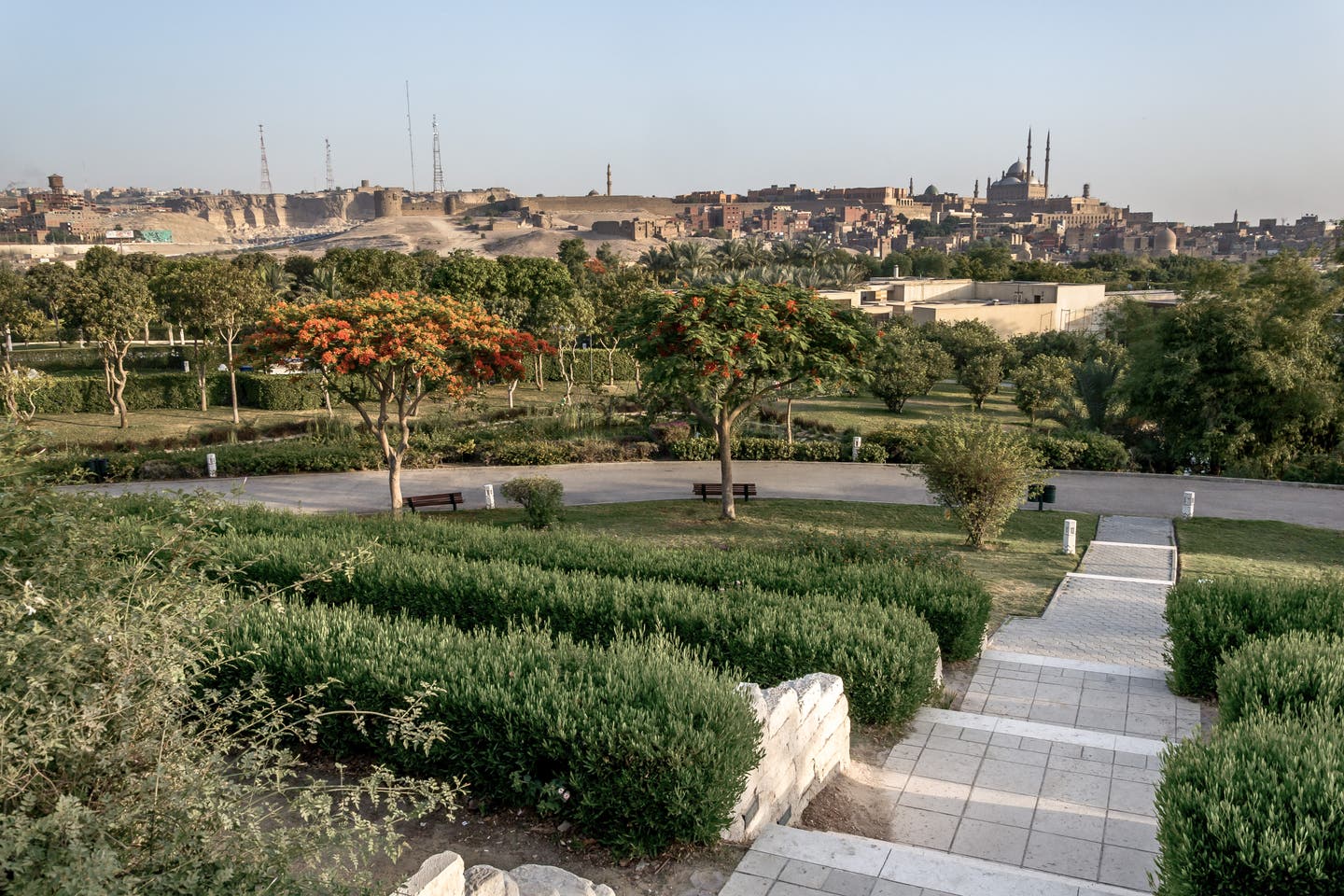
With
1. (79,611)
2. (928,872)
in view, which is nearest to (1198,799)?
(928,872)

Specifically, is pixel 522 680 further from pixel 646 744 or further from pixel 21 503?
pixel 21 503

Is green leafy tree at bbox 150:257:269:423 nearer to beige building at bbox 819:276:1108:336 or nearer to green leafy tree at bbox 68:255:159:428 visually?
green leafy tree at bbox 68:255:159:428

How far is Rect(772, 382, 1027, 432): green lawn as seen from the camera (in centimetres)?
3180

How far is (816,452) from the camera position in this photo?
24.7 m

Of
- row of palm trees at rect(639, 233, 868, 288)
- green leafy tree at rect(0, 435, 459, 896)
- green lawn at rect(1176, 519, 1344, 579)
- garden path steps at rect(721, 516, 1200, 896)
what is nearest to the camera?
green leafy tree at rect(0, 435, 459, 896)

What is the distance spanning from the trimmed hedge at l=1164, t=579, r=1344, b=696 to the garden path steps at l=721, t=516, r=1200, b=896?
13.2 inches

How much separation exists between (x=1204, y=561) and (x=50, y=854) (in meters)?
15.9

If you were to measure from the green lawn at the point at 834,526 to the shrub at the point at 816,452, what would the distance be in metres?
4.83

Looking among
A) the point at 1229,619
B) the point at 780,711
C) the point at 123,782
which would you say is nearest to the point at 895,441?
the point at 1229,619

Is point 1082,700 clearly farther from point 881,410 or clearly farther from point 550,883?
point 881,410

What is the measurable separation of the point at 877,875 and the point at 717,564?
17.8 feet

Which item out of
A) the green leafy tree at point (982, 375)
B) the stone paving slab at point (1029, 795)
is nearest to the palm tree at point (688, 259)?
the green leafy tree at point (982, 375)

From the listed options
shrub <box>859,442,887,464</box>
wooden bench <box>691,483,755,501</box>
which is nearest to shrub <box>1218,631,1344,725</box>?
wooden bench <box>691,483,755,501</box>

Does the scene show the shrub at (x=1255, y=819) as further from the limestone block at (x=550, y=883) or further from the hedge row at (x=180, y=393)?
the hedge row at (x=180, y=393)
